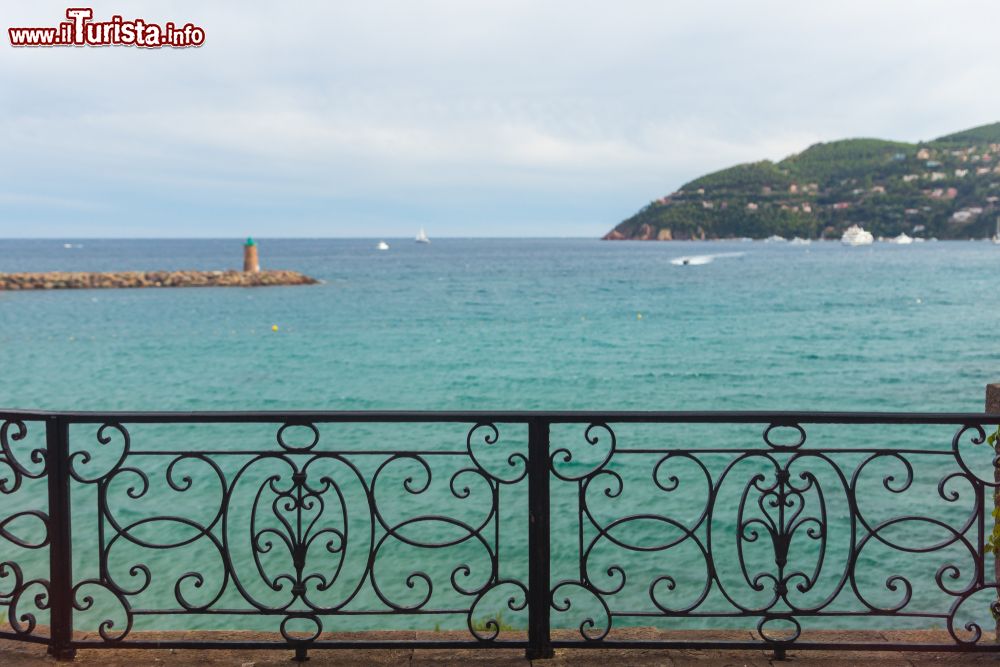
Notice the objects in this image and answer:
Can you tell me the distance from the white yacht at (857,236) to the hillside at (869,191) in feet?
4.72

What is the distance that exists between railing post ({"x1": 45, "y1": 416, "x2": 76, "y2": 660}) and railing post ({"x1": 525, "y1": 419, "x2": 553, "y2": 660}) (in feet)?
6.24

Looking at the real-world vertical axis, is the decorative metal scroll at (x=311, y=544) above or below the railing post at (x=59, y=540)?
below

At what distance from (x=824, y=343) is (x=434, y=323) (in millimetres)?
19715

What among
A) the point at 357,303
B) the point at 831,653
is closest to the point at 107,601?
the point at 831,653

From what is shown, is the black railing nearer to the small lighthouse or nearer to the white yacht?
the small lighthouse

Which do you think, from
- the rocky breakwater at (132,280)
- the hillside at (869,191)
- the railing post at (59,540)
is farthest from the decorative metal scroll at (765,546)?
the hillside at (869,191)

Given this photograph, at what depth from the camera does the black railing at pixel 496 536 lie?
11.6 ft

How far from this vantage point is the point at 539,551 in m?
3.61

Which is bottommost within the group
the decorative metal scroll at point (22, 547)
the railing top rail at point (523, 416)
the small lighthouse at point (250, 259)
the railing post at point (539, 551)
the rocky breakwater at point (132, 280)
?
the decorative metal scroll at point (22, 547)

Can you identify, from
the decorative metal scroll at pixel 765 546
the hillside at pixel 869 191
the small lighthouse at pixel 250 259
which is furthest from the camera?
the hillside at pixel 869 191

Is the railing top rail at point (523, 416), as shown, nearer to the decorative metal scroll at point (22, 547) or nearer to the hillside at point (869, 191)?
the decorative metal scroll at point (22, 547)

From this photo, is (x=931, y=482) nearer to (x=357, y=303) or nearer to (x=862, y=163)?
(x=357, y=303)

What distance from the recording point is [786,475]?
366 cm

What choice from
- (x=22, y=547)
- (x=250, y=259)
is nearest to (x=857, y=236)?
(x=250, y=259)
